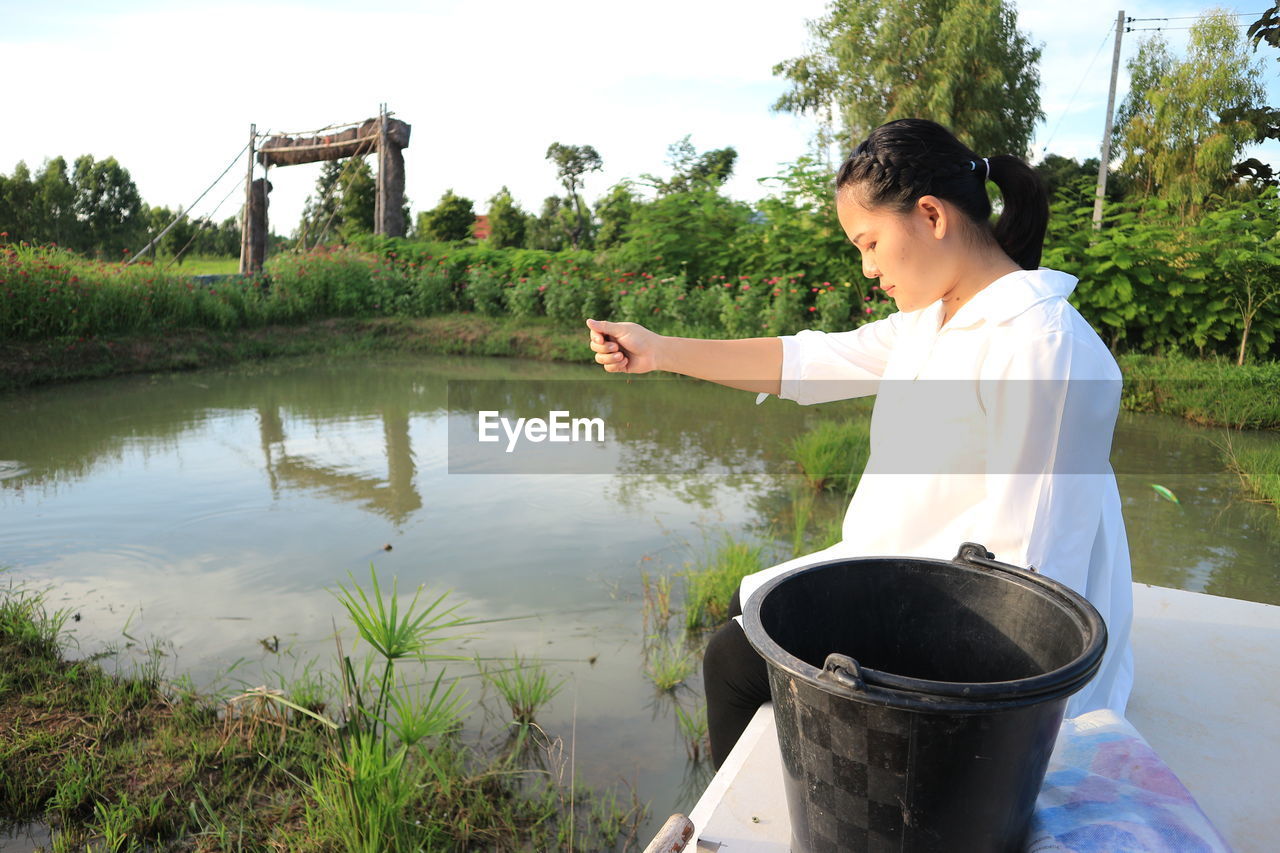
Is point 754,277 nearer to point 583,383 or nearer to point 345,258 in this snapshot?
point 583,383

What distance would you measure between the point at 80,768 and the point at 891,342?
6.44 feet

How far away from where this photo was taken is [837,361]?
176cm

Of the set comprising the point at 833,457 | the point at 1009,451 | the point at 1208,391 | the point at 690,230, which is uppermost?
the point at 690,230

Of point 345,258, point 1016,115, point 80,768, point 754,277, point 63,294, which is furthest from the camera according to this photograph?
point 1016,115

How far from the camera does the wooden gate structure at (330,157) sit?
40.2 feet

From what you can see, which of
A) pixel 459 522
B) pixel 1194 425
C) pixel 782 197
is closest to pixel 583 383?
pixel 782 197

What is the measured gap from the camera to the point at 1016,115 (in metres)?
17.7

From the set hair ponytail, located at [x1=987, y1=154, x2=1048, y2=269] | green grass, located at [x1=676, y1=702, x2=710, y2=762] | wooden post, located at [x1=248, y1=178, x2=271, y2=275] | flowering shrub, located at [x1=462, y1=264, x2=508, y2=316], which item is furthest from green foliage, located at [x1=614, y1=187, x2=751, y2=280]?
hair ponytail, located at [x1=987, y1=154, x2=1048, y2=269]

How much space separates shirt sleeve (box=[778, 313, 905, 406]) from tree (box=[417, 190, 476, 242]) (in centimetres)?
1860

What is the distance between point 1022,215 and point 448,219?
762 inches

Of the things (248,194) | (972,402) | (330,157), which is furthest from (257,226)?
(972,402)

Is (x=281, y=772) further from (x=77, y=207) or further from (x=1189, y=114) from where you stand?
(x=77, y=207)

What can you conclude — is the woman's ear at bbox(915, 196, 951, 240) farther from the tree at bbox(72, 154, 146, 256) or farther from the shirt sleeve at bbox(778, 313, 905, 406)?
the tree at bbox(72, 154, 146, 256)

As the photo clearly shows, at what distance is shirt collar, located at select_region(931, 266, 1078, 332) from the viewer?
1.26 m
